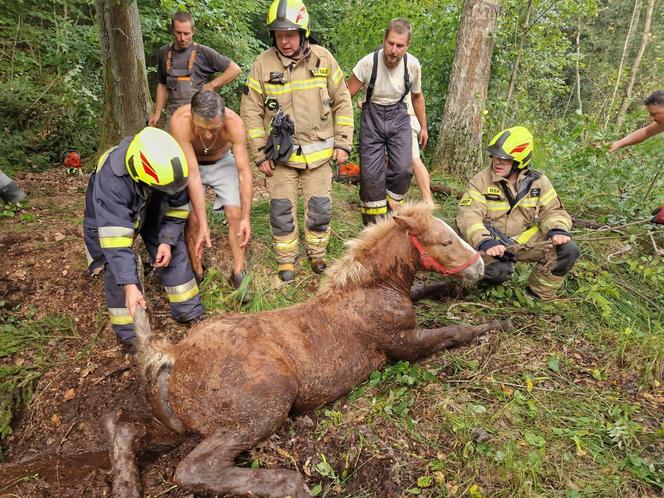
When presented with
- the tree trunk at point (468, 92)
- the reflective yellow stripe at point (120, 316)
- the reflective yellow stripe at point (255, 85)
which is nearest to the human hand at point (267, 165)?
the reflective yellow stripe at point (255, 85)

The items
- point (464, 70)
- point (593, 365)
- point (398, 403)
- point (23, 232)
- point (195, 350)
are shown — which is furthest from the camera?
point (464, 70)

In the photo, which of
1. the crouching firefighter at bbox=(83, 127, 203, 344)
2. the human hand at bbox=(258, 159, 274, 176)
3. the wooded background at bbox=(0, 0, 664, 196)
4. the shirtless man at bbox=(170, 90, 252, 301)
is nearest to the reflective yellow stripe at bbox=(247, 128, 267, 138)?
the shirtless man at bbox=(170, 90, 252, 301)

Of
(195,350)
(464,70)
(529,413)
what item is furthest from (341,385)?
(464,70)

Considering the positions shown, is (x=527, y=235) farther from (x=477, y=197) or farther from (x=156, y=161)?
(x=156, y=161)

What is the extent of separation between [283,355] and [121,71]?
5.49 meters

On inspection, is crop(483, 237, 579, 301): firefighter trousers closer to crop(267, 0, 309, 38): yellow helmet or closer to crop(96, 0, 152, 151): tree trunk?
crop(267, 0, 309, 38): yellow helmet

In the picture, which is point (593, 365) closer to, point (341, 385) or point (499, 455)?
point (499, 455)

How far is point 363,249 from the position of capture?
377 centimetres

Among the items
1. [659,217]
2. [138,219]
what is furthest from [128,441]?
[659,217]

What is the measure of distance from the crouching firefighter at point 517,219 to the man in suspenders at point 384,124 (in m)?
1.19

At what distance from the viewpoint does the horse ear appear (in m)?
3.58

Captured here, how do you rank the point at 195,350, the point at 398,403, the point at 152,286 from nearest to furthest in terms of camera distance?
the point at 195,350 → the point at 398,403 → the point at 152,286

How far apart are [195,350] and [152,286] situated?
7.38 feet

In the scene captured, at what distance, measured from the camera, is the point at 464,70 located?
742cm
